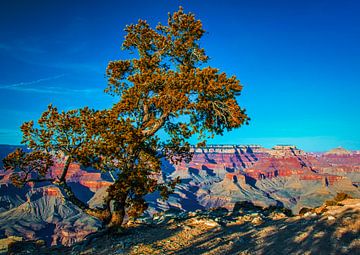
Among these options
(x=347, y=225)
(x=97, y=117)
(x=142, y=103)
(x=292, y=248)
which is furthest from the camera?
(x=142, y=103)

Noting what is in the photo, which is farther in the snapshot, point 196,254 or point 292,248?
point 196,254

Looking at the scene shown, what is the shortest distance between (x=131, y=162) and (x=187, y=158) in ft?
19.9

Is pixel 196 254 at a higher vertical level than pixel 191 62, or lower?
lower

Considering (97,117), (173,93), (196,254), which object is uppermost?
(173,93)

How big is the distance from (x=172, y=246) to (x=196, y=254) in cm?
254

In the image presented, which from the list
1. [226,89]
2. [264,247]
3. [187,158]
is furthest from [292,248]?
[187,158]

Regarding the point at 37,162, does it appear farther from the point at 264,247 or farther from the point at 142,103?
the point at 264,247

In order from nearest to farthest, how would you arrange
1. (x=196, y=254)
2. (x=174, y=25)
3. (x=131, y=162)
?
(x=196, y=254) < (x=131, y=162) < (x=174, y=25)

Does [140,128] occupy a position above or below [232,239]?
above

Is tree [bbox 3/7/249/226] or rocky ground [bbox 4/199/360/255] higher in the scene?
tree [bbox 3/7/249/226]

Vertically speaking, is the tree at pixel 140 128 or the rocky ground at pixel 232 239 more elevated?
the tree at pixel 140 128

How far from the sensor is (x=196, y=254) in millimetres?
14023

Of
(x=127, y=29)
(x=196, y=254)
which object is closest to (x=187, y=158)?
(x=196, y=254)

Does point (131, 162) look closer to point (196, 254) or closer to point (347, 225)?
point (196, 254)
